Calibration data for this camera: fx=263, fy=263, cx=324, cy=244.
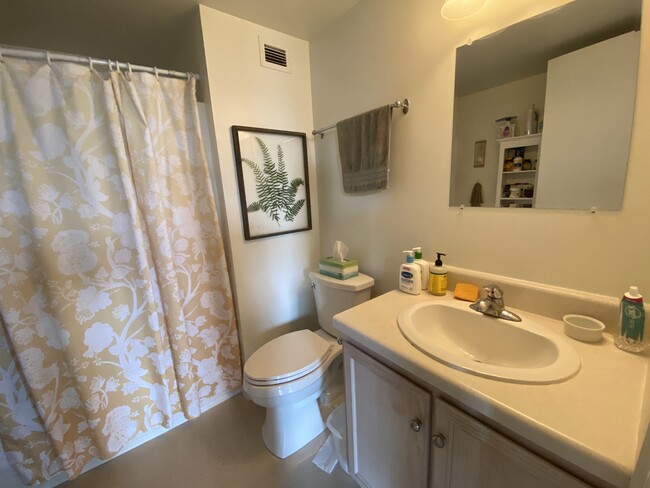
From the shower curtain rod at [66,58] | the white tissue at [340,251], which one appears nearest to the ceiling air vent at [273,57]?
the shower curtain rod at [66,58]

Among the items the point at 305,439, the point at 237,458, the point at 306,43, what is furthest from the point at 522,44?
the point at 237,458

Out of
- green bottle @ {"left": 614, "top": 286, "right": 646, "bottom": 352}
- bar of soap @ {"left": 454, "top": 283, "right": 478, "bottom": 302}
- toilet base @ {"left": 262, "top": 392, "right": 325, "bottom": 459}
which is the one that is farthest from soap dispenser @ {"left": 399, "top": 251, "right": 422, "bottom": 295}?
toilet base @ {"left": 262, "top": 392, "right": 325, "bottom": 459}

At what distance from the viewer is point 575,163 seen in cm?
81

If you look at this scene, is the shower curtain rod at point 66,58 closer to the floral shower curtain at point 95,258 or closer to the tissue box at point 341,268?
the floral shower curtain at point 95,258

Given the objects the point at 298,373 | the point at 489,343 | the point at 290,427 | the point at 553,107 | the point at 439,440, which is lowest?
the point at 290,427

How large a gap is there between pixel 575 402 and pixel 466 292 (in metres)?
0.51

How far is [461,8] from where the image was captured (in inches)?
36.2

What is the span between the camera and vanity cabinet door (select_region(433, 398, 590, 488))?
544mm

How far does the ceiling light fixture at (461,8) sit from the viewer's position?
91cm

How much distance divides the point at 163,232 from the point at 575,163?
1.66m

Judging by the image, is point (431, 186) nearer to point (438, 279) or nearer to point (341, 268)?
point (438, 279)

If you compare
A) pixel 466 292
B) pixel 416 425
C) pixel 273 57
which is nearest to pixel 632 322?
pixel 466 292

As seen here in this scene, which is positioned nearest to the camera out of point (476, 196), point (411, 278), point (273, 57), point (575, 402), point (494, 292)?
point (575, 402)

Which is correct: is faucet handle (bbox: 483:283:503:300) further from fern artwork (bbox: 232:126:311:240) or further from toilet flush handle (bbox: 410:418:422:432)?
fern artwork (bbox: 232:126:311:240)
